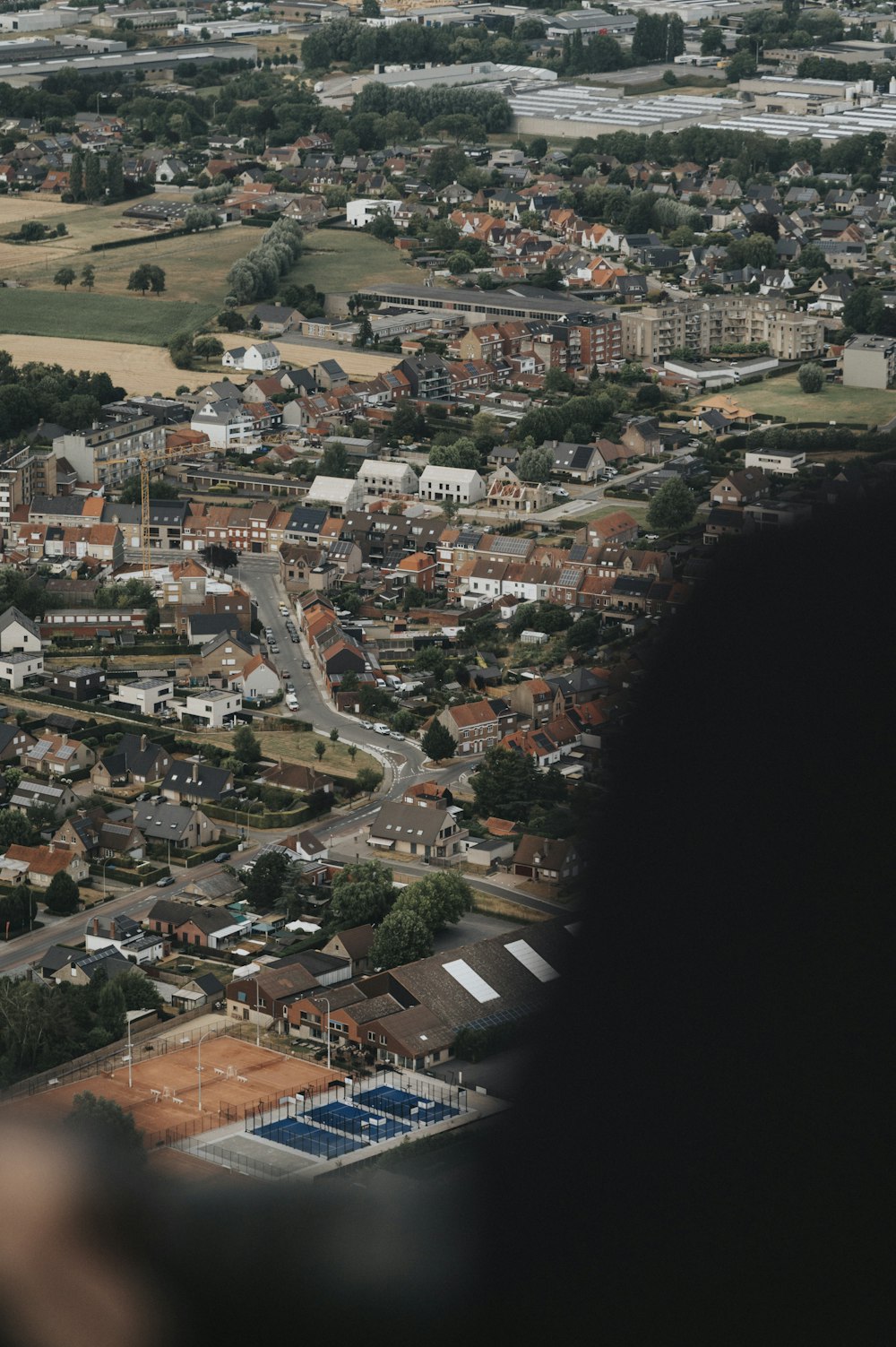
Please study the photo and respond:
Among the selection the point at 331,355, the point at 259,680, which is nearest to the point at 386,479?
the point at 331,355

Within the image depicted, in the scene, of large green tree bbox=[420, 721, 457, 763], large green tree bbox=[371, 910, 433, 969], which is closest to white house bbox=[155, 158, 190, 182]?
large green tree bbox=[420, 721, 457, 763]

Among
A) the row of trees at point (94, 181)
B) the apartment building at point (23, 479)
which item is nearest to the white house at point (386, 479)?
the apartment building at point (23, 479)

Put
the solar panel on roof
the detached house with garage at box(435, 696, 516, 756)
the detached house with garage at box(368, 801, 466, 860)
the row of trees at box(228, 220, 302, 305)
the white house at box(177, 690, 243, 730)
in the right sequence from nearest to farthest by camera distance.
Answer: the detached house with garage at box(368, 801, 466, 860) < the detached house with garage at box(435, 696, 516, 756) < the white house at box(177, 690, 243, 730) < the solar panel on roof < the row of trees at box(228, 220, 302, 305)

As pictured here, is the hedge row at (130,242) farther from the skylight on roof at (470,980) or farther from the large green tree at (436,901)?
the skylight on roof at (470,980)

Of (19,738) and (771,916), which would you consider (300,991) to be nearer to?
(19,738)

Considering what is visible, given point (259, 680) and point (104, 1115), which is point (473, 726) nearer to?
point (259, 680)

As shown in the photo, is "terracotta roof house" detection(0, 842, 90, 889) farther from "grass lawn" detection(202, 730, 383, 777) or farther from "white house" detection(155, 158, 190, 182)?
"white house" detection(155, 158, 190, 182)

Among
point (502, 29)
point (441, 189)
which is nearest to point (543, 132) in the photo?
point (441, 189)
